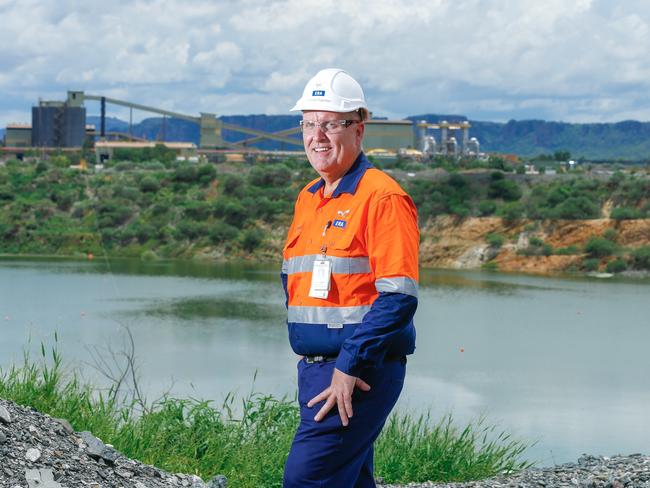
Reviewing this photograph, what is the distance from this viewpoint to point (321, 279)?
11.6 ft

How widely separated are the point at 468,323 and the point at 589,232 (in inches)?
696

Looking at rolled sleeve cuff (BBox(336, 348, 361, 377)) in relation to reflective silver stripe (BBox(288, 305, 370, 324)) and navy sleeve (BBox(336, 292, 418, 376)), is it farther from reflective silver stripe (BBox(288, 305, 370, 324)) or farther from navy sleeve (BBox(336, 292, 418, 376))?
reflective silver stripe (BBox(288, 305, 370, 324))

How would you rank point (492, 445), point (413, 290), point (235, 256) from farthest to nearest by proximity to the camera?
point (235, 256)
point (492, 445)
point (413, 290)

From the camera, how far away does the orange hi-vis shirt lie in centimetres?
342

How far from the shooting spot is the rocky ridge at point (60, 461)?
4.48m

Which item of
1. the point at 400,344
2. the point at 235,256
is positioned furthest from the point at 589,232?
the point at 400,344

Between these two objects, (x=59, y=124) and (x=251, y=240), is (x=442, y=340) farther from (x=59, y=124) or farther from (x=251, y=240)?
(x=59, y=124)

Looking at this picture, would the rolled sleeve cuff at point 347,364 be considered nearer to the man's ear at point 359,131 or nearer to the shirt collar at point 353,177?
the shirt collar at point 353,177

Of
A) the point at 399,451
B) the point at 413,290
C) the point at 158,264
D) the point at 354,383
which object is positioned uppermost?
the point at 413,290

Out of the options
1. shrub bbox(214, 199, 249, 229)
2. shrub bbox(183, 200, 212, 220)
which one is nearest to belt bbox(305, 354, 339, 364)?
shrub bbox(214, 199, 249, 229)

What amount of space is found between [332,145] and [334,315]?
1.96 ft

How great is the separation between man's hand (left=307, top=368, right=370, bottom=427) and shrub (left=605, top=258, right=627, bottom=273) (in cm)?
3207

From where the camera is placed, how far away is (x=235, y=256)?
38.1 m

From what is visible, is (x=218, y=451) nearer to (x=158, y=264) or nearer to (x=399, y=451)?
(x=399, y=451)
